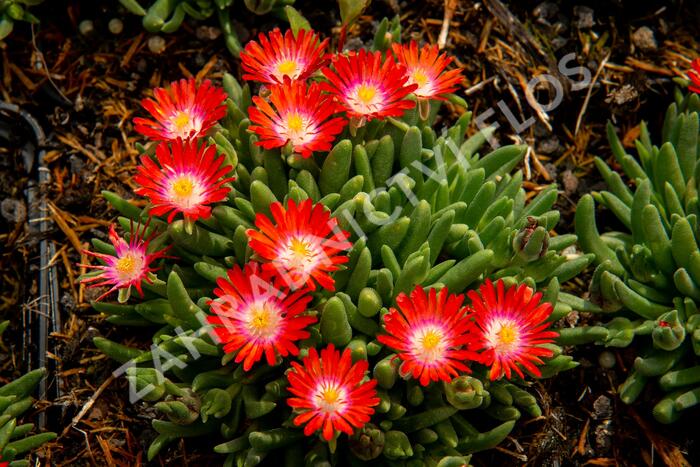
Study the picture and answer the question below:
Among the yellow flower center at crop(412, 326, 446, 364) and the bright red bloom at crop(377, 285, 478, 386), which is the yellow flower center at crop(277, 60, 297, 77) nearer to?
the bright red bloom at crop(377, 285, 478, 386)

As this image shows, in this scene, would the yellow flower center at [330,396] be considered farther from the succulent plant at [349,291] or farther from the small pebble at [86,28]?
the small pebble at [86,28]

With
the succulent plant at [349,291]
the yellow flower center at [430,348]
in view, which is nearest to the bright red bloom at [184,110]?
the succulent plant at [349,291]

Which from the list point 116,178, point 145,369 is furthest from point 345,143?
point 116,178

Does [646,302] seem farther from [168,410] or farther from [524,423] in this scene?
[168,410]

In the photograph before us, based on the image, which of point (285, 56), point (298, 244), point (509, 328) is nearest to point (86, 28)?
point (285, 56)

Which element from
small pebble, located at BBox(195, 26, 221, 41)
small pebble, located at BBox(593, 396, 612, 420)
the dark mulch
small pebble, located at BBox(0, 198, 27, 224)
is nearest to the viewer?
small pebble, located at BBox(593, 396, 612, 420)

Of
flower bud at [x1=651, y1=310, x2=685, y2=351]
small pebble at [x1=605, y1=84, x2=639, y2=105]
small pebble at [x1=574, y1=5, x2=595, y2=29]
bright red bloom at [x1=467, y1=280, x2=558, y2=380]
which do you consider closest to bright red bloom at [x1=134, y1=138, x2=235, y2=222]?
bright red bloom at [x1=467, y1=280, x2=558, y2=380]
